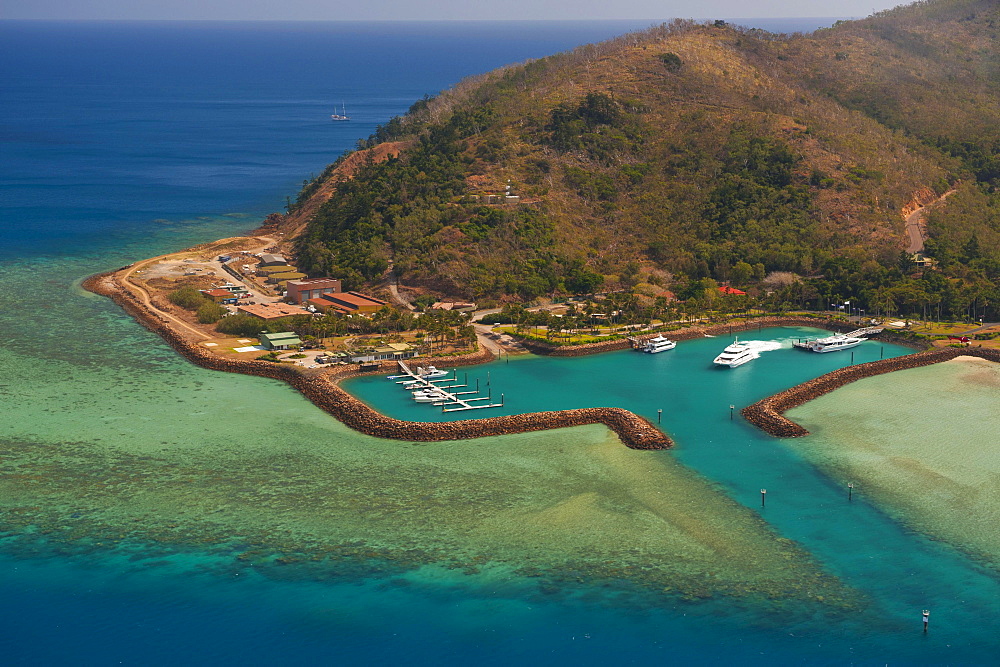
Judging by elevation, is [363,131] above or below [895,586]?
above

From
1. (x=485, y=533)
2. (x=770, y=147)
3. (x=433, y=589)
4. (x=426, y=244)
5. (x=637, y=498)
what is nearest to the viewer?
(x=433, y=589)

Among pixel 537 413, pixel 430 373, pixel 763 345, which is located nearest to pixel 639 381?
pixel 537 413

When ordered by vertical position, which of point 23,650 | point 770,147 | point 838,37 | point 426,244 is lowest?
point 23,650

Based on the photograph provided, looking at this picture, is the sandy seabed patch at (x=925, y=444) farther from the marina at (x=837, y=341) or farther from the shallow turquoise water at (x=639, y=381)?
the marina at (x=837, y=341)

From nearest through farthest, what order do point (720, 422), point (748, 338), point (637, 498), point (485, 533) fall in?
point (485, 533), point (637, 498), point (720, 422), point (748, 338)

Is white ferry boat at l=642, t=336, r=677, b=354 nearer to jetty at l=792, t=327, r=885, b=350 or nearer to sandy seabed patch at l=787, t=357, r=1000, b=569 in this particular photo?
jetty at l=792, t=327, r=885, b=350

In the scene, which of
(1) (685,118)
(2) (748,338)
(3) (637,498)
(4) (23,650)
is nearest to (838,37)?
(1) (685,118)

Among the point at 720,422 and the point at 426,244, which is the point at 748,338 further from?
the point at 426,244

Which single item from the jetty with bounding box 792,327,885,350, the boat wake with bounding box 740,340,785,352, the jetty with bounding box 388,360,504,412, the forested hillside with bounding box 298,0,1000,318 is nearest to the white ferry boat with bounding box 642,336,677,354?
the boat wake with bounding box 740,340,785,352
